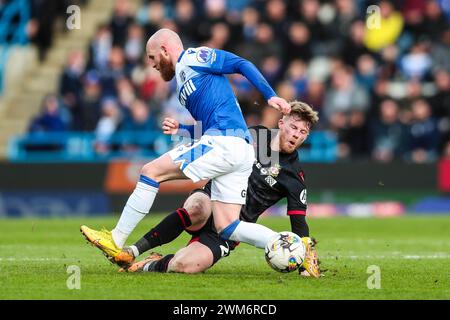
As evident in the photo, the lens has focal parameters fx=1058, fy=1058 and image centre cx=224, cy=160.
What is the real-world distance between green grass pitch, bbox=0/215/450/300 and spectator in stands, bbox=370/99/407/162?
5515 mm

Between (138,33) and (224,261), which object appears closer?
(224,261)

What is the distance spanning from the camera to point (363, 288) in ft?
27.7

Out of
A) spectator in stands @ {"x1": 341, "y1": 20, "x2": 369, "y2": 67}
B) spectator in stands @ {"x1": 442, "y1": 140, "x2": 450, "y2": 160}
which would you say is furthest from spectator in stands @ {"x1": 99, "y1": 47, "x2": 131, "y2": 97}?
spectator in stands @ {"x1": 442, "y1": 140, "x2": 450, "y2": 160}

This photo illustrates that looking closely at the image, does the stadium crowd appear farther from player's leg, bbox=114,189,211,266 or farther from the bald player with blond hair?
the bald player with blond hair

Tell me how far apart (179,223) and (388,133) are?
1222 cm

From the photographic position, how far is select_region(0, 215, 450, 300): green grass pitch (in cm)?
804

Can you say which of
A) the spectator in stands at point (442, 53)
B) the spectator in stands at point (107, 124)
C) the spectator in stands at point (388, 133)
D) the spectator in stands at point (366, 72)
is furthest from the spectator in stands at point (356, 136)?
the spectator in stands at point (107, 124)

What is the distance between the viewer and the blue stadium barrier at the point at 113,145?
21.2m

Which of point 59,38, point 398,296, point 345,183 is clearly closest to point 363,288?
point 398,296

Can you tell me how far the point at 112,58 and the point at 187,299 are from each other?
15.3 m

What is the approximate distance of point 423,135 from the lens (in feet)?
69.1

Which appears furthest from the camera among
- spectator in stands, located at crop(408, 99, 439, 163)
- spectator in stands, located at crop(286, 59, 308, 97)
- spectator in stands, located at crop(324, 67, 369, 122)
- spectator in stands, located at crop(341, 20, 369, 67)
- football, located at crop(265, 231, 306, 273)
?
spectator in stands, located at crop(341, 20, 369, 67)
